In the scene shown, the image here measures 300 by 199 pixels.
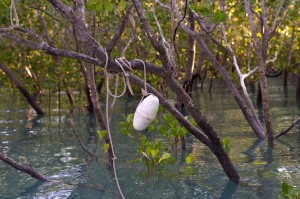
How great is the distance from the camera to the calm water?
809 centimetres

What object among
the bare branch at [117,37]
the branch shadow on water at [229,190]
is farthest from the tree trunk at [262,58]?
the bare branch at [117,37]

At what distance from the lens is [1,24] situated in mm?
12438

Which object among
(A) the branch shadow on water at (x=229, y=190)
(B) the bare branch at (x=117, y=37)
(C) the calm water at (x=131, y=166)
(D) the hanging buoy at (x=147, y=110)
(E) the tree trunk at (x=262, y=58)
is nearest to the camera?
(D) the hanging buoy at (x=147, y=110)

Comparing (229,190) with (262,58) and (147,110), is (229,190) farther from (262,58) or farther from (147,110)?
(262,58)

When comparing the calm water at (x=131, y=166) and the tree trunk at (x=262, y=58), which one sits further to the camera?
the tree trunk at (x=262, y=58)

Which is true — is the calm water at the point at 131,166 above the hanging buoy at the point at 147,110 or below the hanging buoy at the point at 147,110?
below

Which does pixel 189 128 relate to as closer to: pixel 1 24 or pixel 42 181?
pixel 42 181

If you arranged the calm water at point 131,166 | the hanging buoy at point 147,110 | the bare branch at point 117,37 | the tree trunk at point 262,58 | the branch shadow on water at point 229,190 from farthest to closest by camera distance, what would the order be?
the tree trunk at point 262,58
the calm water at point 131,166
the branch shadow on water at point 229,190
the bare branch at point 117,37
the hanging buoy at point 147,110

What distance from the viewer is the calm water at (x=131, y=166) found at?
26.6ft

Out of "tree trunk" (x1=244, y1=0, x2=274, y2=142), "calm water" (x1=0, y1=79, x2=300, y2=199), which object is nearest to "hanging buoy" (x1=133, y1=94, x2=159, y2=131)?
"calm water" (x1=0, y1=79, x2=300, y2=199)

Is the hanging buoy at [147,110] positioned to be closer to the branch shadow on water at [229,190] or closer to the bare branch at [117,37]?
the bare branch at [117,37]

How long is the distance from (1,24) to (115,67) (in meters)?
7.38

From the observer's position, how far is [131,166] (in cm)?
959

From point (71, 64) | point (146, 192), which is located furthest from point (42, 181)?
point (71, 64)
